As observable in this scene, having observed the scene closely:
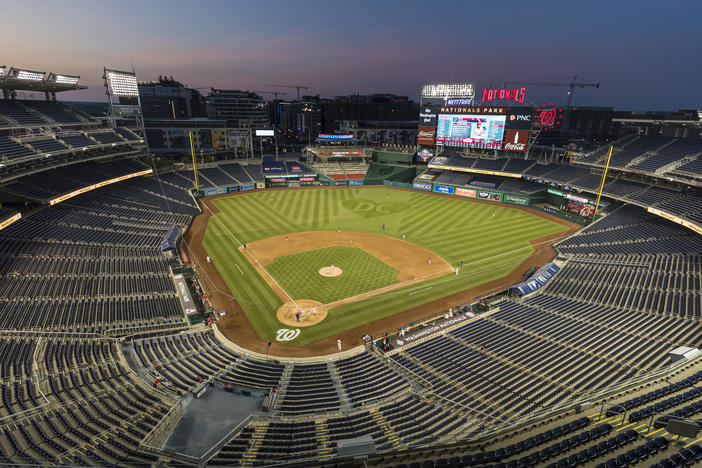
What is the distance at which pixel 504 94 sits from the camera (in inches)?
2240

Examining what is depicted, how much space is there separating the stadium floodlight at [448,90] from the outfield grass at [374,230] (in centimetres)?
1969

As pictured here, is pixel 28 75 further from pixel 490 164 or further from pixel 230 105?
pixel 230 105

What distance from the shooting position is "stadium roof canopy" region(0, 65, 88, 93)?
3756 centimetres

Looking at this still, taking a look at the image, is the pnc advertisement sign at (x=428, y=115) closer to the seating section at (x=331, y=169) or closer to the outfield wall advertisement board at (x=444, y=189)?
the outfield wall advertisement board at (x=444, y=189)

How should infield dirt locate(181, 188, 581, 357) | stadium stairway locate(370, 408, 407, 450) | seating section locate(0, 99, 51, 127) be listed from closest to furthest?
stadium stairway locate(370, 408, 407, 450) < infield dirt locate(181, 188, 581, 357) < seating section locate(0, 99, 51, 127)

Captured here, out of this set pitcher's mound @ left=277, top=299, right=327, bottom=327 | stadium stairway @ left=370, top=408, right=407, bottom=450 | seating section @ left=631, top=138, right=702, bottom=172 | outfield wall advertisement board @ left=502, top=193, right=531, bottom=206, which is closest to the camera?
stadium stairway @ left=370, top=408, right=407, bottom=450

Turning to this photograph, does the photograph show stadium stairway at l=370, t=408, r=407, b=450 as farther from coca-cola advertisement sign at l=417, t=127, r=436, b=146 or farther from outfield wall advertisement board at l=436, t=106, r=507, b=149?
coca-cola advertisement sign at l=417, t=127, r=436, b=146

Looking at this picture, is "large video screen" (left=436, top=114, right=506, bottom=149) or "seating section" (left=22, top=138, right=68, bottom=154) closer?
"seating section" (left=22, top=138, right=68, bottom=154)

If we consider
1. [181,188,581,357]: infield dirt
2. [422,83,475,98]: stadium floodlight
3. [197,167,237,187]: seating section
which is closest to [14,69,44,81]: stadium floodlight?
[181,188,581,357]: infield dirt

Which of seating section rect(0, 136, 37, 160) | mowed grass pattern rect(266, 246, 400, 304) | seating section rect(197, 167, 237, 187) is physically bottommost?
mowed grass pattern rect(266, 246, 400, 304)

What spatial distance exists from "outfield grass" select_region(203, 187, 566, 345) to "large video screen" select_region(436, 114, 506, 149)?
442 inches

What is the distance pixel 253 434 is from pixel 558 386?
15.2m

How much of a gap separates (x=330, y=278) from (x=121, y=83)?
1992 inches

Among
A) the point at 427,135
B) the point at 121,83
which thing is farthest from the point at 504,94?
the point at 121,83
